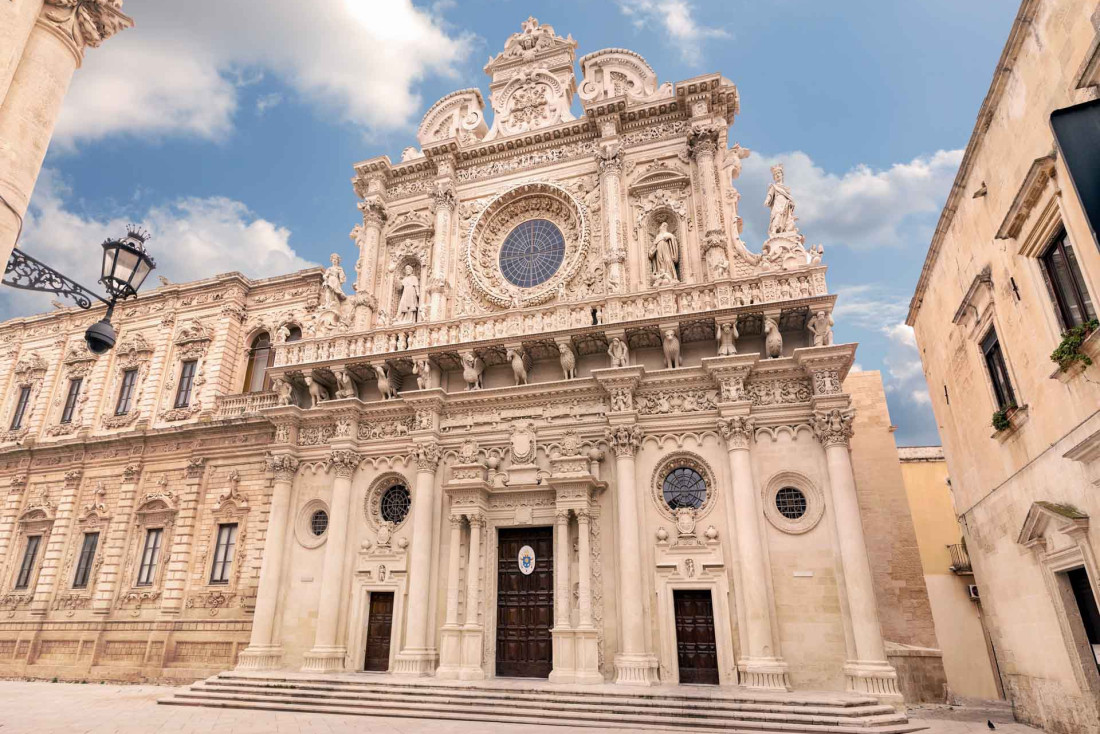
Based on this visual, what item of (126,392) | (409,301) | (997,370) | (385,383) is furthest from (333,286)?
(997,370)

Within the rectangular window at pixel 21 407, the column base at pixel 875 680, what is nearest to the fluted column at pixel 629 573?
the column base at pixel 875 680

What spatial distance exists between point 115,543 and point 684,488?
19.1 m

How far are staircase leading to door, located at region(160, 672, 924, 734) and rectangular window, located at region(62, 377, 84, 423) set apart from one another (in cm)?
1490

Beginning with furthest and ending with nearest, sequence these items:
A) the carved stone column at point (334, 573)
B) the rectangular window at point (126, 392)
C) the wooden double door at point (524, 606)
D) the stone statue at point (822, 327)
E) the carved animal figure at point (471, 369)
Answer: the rectangular window at point (126, 392) → the carved animal figure at point (471, 369) → the carved stone column at point (334, 573) → the wooden double door at point (524, 606) → the stone statue at point (822, 327)

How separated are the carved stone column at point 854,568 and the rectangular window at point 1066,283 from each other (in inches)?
213

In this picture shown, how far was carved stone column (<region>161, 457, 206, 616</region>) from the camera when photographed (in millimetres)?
19750

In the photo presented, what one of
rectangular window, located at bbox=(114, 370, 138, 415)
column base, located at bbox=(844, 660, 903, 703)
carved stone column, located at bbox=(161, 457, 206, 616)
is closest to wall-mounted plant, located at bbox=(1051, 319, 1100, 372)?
column base, located at bbox=(844, 660, 903, 703)

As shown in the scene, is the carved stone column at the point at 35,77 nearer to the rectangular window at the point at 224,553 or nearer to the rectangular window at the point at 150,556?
the rectangular window at the point at 224,553

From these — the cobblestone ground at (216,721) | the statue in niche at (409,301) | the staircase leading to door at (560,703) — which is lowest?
the cobblestone ground at (216,721)

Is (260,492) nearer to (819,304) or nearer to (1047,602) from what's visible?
(819,304)

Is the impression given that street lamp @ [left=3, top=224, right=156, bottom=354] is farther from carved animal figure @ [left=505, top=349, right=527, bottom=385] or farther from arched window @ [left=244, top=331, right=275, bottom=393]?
arched window @ [left=244, top=331, right=275, bottom=393]

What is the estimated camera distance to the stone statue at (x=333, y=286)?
20.5 m

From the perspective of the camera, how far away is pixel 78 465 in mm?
23219

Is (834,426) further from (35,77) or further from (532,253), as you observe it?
(35,77)
